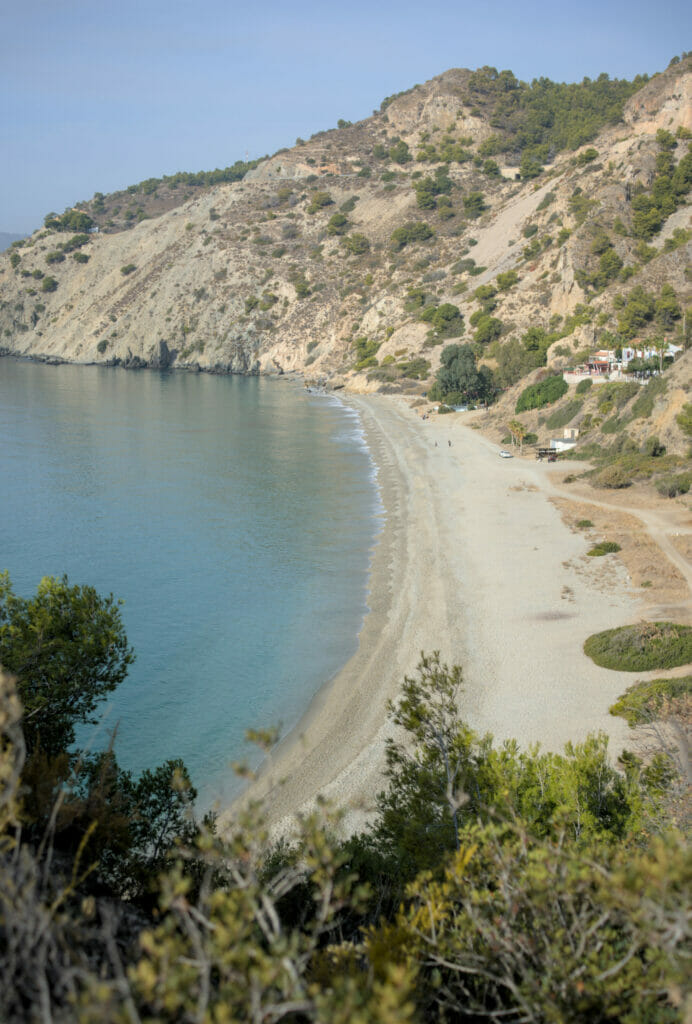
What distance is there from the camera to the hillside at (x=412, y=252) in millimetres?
84562

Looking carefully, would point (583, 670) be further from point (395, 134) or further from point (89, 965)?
point (395, 134)

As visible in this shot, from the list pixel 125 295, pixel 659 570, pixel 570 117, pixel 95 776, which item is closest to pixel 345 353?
pixel 125 295

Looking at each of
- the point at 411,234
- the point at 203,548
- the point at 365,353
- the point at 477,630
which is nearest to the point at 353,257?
the point at 411,234

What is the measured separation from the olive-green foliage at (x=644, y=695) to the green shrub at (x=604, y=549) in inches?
530

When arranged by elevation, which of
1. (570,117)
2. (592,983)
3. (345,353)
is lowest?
(592,983)

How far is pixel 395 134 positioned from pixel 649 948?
18077 cm

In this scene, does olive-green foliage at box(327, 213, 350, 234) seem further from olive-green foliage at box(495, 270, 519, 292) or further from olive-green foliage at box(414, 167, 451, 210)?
olive-green foliage at box(495, 270, 519, 292)

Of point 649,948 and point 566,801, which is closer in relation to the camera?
point 649,948

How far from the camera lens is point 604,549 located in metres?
35.6

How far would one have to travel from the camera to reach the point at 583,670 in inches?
938

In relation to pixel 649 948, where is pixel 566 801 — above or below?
below

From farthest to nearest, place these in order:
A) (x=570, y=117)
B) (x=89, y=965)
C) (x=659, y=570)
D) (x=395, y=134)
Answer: (x=395, y=134) → (x=570, y=117) → (x=659, y=570) → (x=89, y=965)

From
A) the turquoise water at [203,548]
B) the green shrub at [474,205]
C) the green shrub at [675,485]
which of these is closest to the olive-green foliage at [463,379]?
the turquoise water at [203,548]

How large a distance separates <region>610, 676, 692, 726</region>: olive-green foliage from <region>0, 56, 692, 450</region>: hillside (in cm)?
5668
